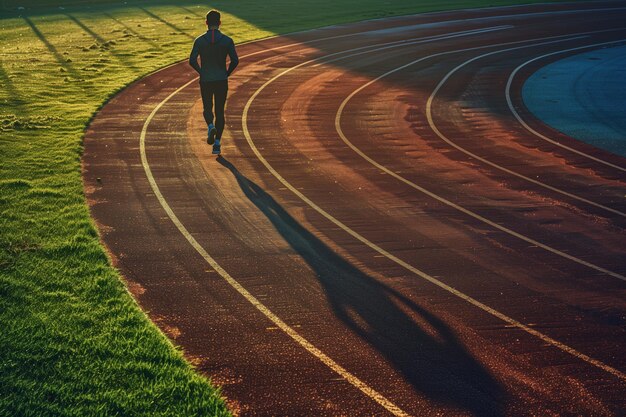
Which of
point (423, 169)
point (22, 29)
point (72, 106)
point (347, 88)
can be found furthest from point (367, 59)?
point (22, 29)

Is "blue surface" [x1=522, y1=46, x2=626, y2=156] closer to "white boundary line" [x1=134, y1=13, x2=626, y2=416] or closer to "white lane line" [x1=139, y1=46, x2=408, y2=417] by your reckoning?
"white boundary line" [x1=134, y1=13, x2=626, y2=416]

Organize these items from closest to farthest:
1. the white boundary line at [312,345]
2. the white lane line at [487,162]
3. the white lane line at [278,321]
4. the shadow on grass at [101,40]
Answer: the white lane line at [278,321] < the white boundary line at [312,345] < the white lane line at [487,162] < the shadow on grass at [101,40]

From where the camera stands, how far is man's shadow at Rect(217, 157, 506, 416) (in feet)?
22.6

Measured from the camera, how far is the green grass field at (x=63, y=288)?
654 cm

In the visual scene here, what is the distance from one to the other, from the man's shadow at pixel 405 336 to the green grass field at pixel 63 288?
1.86 meters

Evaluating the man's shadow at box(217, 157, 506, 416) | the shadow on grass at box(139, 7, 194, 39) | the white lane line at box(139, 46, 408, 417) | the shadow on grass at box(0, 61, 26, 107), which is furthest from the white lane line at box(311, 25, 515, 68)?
the man's shadow at box(217, 157, 506, 416)

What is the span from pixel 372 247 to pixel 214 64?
224 inches

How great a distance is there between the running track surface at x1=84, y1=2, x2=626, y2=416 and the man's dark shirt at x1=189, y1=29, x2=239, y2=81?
1.59m

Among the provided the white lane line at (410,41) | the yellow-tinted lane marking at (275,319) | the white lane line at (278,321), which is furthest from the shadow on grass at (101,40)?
the white lane line at (278,321)

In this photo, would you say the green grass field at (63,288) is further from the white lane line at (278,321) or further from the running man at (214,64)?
the running man at (214,64)

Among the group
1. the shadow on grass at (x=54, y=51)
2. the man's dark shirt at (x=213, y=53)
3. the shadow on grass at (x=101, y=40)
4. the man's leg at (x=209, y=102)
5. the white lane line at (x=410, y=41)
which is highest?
the man's dark shirt at (x=213, y=53)

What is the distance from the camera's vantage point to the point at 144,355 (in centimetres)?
728

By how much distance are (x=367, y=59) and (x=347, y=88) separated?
18.2ft

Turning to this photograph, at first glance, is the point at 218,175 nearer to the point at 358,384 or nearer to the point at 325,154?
the point at 325,154
